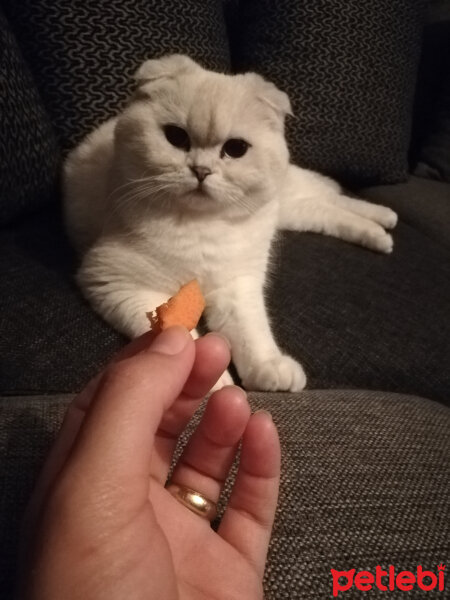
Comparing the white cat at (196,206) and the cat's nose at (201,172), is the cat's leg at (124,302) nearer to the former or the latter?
the white cat at (196,206)

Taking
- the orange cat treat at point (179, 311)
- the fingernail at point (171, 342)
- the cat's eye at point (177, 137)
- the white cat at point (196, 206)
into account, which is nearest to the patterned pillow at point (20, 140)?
the white cat at point (196, 206)

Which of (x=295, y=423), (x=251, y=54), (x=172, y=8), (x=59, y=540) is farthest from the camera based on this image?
(x=251, y=54)

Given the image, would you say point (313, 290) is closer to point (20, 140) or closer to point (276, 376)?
point (276, 376)

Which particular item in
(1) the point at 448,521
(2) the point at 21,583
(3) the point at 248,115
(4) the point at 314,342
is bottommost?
(4) the point at 314,342

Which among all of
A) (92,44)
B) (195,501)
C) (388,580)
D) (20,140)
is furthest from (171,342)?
(92,44)

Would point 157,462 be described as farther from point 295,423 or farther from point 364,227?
point 364,227

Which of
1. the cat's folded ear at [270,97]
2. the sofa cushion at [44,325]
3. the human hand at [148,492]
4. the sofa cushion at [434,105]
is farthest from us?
the sofa cushion at [434,105]

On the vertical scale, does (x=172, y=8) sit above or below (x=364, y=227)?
above

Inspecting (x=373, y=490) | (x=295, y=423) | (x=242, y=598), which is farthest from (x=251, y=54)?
(x=242, y=598)

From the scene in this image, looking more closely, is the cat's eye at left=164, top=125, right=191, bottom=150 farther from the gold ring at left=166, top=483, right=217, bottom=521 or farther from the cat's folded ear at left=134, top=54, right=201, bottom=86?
the gold ring at left=166, top=483, right=217, bottom=521
